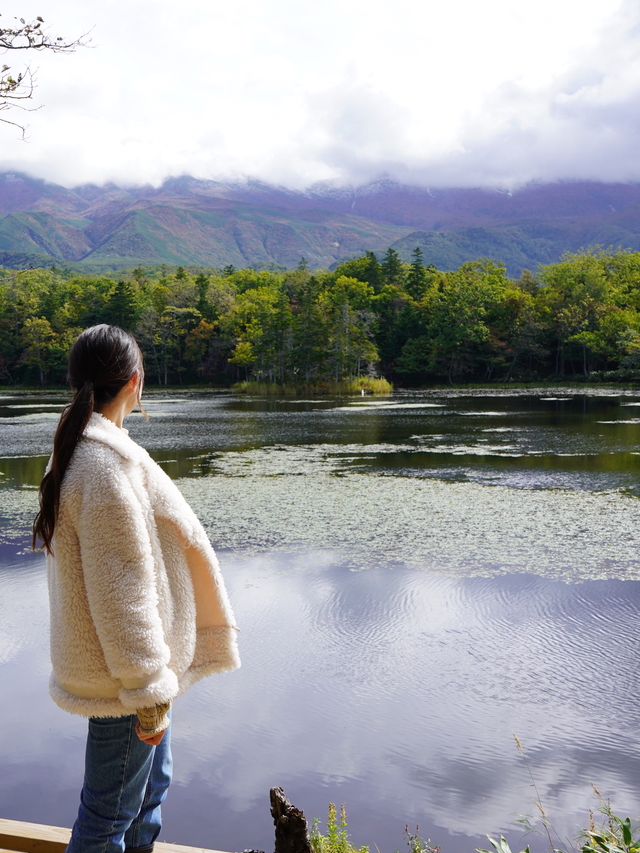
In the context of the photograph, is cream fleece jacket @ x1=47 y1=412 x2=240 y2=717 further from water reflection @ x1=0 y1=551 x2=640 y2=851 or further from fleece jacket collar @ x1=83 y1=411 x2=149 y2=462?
water reflection @ x1=0 y1=551 x2=640 y2=851

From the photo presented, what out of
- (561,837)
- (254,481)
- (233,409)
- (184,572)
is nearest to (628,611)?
(561,837)

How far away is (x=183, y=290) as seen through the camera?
2131 inches

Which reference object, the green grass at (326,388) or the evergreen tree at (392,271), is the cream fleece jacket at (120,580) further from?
the evergreen tree at (392,271)

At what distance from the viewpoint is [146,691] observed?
5.11ft

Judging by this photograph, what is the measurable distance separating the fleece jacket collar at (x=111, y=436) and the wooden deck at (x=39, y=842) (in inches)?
39.7

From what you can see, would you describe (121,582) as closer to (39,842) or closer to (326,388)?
(39,842)

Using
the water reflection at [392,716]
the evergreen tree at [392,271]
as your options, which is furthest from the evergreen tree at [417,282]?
the water reflection at [392,716]

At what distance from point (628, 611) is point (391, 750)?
7.69 ft

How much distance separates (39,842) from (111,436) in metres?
1.11

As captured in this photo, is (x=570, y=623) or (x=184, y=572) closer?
(x=184, y=572)

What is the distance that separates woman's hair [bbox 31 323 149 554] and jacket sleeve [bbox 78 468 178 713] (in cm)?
12

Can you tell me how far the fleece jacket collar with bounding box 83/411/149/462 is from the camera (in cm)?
158

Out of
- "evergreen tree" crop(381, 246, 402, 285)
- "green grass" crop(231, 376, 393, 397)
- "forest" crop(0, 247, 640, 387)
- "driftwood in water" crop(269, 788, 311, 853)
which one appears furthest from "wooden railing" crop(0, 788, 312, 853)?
"evergreen tree" crop(381, 246, 402, 285)

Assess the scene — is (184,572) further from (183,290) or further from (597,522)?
(183,290)
